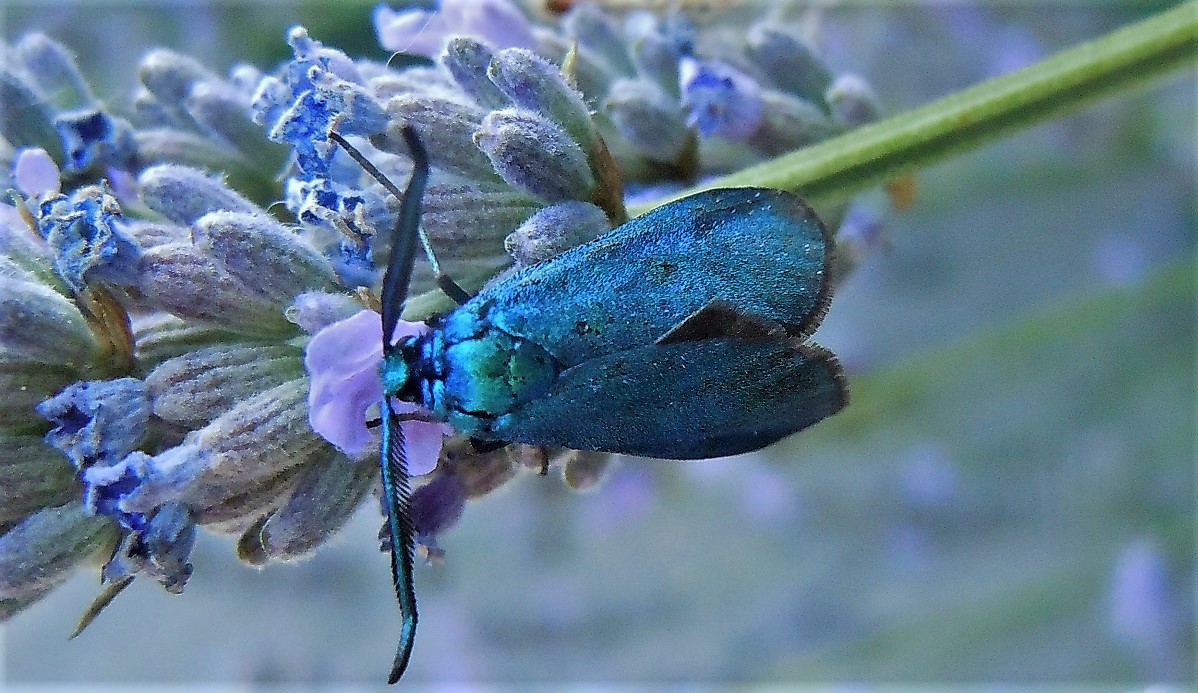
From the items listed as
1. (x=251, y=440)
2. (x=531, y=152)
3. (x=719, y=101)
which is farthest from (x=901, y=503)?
(x=251, y=440)

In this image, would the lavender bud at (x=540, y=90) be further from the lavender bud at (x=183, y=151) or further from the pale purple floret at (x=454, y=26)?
the lavender bud at (x=183, y=151)

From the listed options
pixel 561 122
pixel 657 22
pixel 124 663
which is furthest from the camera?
pixel 124 663

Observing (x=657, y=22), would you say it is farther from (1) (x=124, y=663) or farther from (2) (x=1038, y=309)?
(1) (x=124, y=663)

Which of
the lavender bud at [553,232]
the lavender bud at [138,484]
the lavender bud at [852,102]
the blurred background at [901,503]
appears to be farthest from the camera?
the blurred background at [901,503]

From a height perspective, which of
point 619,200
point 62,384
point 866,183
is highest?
point 866,183

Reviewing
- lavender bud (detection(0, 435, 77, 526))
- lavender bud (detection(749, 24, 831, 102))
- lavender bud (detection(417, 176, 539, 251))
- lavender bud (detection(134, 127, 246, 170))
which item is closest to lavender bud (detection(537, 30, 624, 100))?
lavender bud (detection(749, 24, 831, 102))

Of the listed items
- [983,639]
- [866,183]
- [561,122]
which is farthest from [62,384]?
[983,639]

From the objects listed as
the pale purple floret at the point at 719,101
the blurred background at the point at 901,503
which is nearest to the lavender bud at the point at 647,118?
the pale purple floret at the point at 719,101
